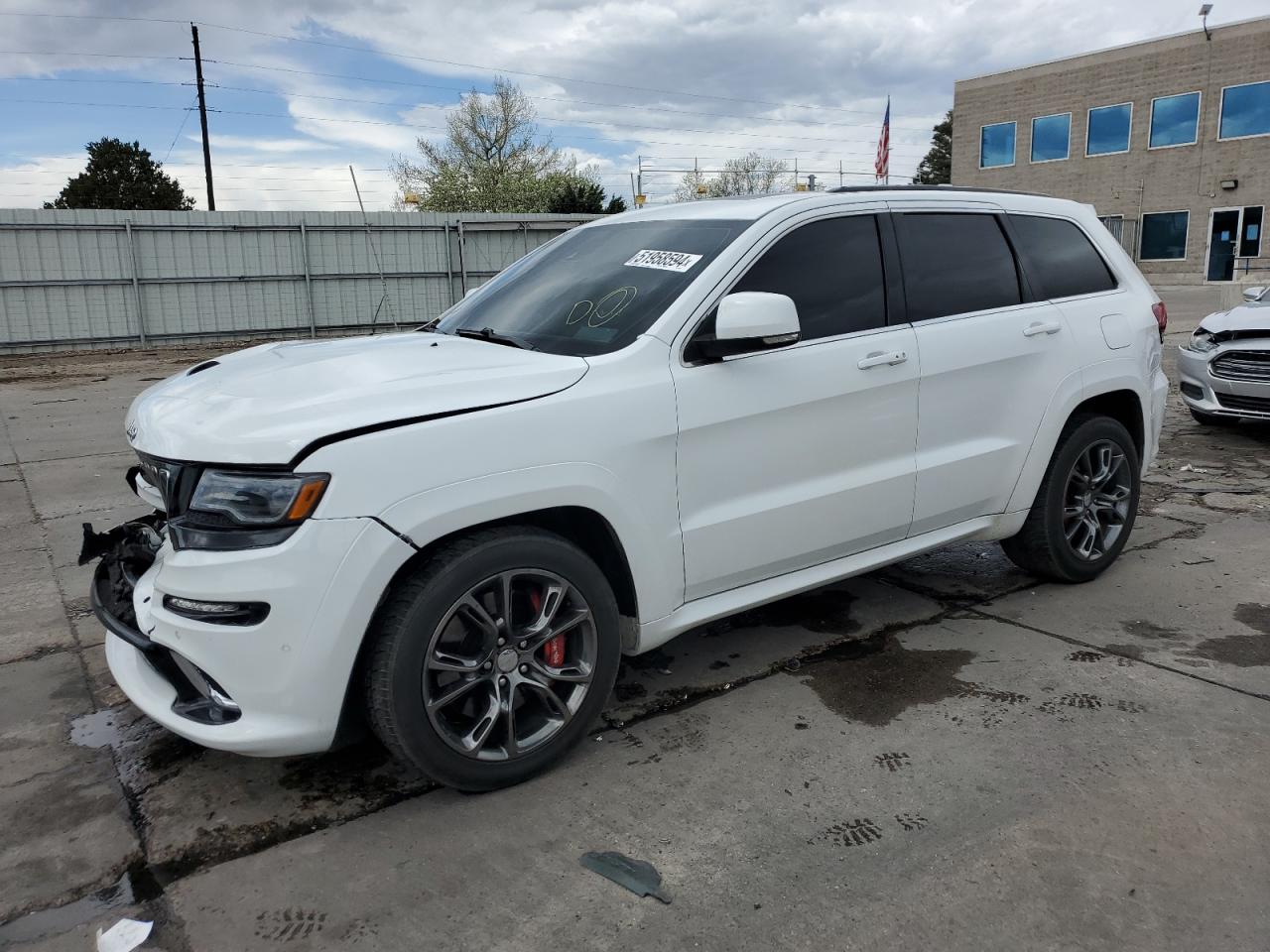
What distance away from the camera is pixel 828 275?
3.72m

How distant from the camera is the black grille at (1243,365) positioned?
312 inches

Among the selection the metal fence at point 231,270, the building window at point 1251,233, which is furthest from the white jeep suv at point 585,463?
the building window at point 1251,233

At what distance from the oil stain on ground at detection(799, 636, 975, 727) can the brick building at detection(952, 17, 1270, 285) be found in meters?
31.9

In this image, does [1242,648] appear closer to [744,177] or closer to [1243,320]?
[1243,320]

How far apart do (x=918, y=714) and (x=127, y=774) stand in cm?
268

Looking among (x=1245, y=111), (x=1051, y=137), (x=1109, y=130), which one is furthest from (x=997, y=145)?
(x=1245, y=111)

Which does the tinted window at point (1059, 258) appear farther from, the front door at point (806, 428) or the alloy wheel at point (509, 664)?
the alloy wheel at point (509, 664)

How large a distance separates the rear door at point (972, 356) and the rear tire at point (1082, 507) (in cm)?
31

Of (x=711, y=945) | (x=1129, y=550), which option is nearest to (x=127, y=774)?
(x=711, y=945)

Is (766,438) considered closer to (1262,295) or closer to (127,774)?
(127,774)

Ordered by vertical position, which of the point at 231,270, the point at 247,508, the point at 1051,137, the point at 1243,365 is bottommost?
the point at 1243,365

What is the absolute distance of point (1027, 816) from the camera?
2828 mm

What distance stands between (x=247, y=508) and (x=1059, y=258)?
3.78 meters

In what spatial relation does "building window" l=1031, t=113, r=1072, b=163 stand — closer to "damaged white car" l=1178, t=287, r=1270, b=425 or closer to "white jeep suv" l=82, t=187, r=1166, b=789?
"damaged white car" l=1178, t=287, r=1270, b=425
